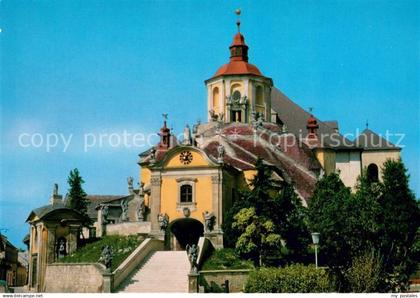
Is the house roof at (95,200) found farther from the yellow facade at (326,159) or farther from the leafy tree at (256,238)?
the leafy tree at (256,238)

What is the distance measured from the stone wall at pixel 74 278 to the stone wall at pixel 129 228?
24.4 feet

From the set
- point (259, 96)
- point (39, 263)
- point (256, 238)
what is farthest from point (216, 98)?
point (39, 263)

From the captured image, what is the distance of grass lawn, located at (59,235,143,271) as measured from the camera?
48.1m

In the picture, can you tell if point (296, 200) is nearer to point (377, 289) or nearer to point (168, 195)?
point (168, 195)

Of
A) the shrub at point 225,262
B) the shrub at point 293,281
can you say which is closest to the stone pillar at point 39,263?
Result: the shrub at point 225,262

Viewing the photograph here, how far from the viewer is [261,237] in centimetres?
4681

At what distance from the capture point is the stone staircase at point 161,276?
4206cm

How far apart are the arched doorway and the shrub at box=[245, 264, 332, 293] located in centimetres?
1982

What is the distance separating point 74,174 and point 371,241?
36480 mm

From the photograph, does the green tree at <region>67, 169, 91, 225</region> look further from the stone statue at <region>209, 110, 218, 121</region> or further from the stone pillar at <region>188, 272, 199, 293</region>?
the stone pillar at <region>188, 272, 199, 293</region>

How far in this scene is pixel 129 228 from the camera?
5509cm

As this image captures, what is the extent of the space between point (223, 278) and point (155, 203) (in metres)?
11.5

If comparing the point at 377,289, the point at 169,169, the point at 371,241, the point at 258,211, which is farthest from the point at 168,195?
the point at 377,289

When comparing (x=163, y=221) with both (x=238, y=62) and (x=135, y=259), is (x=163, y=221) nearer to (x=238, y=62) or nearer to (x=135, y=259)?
(x=135, y=259)
